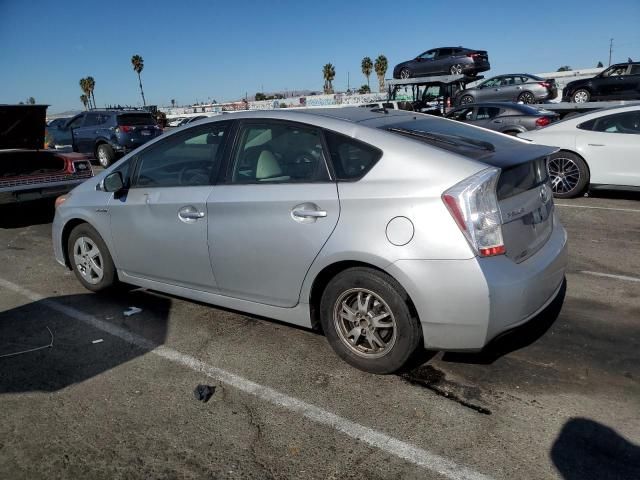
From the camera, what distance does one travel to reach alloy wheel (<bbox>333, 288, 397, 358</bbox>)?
3.07m

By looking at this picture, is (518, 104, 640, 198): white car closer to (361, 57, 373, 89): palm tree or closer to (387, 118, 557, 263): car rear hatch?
(387, 118, 557, 263): car rear hatch

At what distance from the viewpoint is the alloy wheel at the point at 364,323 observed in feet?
10.1

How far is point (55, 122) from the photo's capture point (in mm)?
20453

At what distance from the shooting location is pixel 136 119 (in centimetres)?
1658

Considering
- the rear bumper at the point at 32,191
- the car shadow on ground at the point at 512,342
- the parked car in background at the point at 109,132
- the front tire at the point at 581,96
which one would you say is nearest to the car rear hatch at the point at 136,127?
the parked car in background at the point at 109,132

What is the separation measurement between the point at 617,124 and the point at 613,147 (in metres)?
0.43

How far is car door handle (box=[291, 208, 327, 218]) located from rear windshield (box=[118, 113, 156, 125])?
14516mm

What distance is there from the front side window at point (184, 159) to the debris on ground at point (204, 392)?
1432 mm

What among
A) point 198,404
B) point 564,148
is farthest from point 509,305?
point 564,148

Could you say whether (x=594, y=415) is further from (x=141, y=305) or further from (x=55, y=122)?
(x=55, y=122)

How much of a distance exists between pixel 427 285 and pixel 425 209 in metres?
0.41

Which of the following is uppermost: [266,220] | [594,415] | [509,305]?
[266,220]

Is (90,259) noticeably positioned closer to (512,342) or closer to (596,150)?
(512,342)

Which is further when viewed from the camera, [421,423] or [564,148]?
[564,148]
